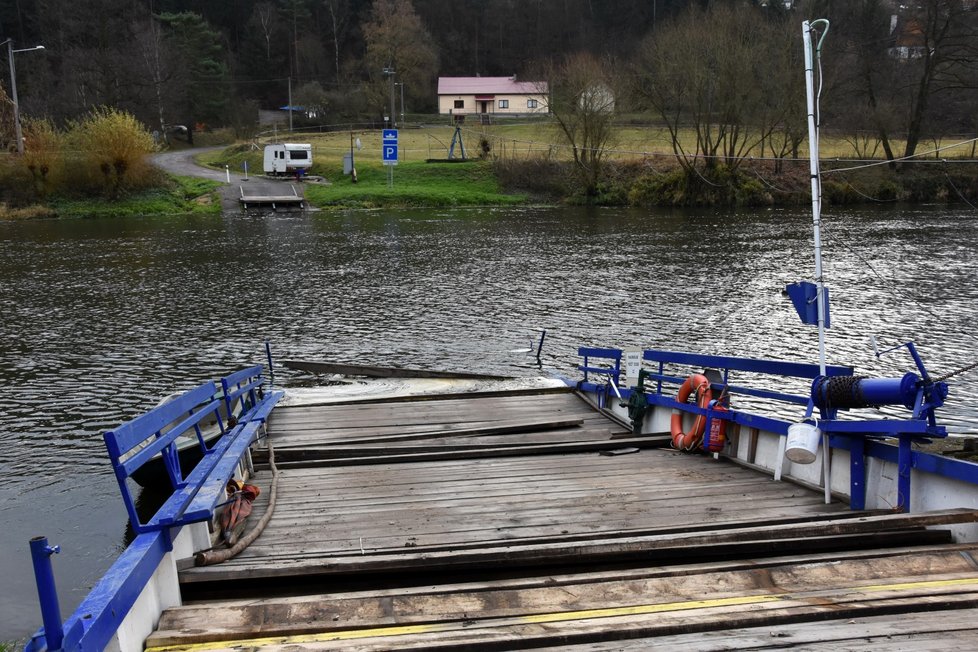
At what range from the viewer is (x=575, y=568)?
5.36 m

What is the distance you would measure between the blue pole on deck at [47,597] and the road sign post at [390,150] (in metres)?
51.3

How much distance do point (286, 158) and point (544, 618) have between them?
5713 cm

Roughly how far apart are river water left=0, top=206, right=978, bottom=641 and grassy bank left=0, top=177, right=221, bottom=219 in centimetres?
549

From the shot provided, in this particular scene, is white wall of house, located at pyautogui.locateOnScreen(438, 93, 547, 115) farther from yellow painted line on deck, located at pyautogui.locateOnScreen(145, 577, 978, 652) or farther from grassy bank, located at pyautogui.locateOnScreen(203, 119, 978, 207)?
yellow painted line on deck, located at pyautogui.locateOnScreen(145, 577, 978, 652)

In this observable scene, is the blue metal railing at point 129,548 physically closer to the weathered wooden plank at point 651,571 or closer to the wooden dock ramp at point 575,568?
the wooden dock ramp at point 575,568

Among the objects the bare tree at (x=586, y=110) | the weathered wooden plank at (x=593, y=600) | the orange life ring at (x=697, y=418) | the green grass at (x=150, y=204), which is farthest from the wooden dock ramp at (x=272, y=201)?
the weathered wooden plank at (x=593, y=600)

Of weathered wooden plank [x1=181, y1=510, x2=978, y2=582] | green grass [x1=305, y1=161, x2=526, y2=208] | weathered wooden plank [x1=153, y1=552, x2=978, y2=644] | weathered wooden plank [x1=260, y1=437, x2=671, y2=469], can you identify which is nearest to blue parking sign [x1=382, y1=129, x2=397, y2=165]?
green grass [x1=305, y1=161, x2=526, y2=208]

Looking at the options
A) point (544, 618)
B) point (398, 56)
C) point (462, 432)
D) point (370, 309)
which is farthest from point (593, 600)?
point (398, 56)

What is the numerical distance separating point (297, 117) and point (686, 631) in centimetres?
9088

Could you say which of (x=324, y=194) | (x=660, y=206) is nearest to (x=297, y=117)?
(x=324, y=194)

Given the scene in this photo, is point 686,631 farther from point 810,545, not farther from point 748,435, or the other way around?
point 748,435

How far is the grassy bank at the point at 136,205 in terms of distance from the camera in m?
47.6

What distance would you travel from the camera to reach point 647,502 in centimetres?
684

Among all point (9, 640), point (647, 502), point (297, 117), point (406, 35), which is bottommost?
point (9, 640)
